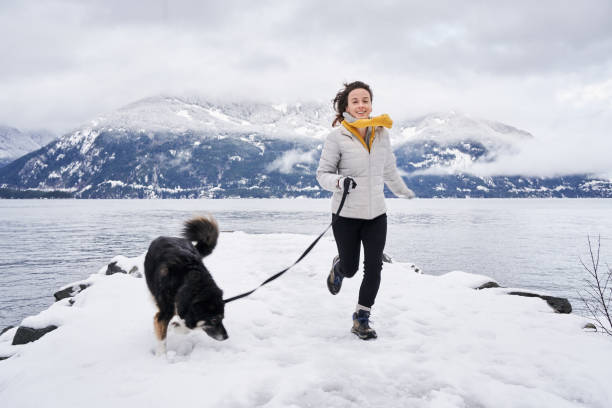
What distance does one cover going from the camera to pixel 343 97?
199 inches

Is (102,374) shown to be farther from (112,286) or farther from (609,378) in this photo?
(609,378)

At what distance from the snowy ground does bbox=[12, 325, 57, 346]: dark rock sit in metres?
0.12

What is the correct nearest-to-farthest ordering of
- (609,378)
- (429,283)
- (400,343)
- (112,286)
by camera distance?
1. (609,378)
2. (400,343)
3. (112,286)
4. (429,283)

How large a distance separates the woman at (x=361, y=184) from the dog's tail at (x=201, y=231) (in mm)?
1882

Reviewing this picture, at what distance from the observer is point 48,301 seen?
14.9 metres

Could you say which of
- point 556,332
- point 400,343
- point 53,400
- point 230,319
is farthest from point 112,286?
point 556,332

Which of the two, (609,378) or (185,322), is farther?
(185,322)

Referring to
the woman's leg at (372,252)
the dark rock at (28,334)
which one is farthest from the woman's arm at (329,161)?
the dark rock at (28,334)

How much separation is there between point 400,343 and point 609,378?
211cm

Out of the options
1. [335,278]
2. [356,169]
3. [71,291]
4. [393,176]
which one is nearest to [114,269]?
[71,291]

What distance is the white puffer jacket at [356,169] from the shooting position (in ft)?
14.9

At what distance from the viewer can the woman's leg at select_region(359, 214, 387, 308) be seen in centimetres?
459

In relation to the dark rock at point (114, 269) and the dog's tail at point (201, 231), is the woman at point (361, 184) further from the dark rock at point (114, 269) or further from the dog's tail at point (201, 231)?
the dark rock at point (114, 269)

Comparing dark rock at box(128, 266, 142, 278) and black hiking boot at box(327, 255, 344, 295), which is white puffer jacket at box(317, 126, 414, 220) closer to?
black hiking boot at box(327, 255, 344, 295)
